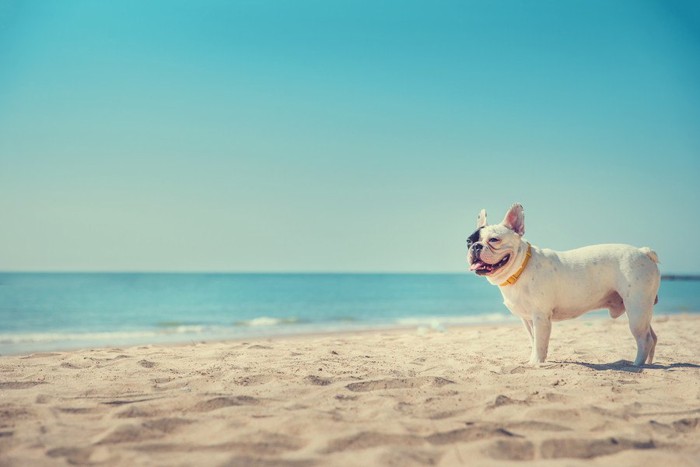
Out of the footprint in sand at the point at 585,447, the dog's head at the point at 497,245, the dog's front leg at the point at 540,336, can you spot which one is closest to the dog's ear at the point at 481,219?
the dog's head at the point at 497,245

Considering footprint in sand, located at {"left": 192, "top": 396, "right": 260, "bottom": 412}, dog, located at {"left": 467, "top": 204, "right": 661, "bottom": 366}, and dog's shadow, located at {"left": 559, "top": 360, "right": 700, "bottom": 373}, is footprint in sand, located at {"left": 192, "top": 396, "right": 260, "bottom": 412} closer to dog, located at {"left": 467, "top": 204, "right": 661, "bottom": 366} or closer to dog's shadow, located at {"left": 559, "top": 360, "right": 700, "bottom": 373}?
dog, located at {"left": 467, "top": 204, "right": 661, "bottom": 366}

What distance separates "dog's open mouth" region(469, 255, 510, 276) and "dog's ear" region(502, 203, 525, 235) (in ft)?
1.05

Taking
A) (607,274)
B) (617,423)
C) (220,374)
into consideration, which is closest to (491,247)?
(607,274)

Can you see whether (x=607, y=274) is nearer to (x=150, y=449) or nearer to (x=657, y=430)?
(x=657, y=430)

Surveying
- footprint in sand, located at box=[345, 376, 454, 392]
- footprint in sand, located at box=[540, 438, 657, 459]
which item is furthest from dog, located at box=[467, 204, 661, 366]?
footprint in sand, located at box=[540, 438, 657, 459]

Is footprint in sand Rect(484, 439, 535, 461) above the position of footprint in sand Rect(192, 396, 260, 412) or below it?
below

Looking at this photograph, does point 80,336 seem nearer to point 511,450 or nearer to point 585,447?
point 511,450

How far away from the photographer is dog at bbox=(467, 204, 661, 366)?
5.00 meters

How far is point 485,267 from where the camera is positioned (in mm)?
4934

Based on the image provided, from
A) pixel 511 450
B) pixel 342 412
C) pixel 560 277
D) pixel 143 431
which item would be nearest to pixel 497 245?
pixel 560 277

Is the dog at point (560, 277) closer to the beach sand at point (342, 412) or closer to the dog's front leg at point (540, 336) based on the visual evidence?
the dog's front leg at point (540, 336)

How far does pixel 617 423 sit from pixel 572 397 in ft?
1.86

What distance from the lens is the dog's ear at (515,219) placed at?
5.13 m

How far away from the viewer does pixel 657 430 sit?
3.06 metres
